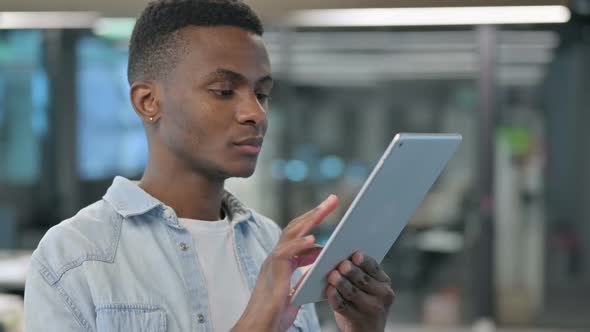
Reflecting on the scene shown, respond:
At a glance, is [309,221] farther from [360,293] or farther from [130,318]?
[130,318]

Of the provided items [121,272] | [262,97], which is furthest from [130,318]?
[262,97]

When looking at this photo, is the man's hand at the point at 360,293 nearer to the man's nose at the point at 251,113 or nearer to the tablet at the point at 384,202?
the tablet at the point at 384,202

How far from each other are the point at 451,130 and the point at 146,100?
4176 mm

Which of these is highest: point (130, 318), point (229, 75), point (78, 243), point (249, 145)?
point (229, 75)

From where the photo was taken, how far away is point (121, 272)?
1203 millimetres

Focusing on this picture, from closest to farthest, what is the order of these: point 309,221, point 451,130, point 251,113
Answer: point 309,221, point 251,113, point 451,130

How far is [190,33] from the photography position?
1.31m

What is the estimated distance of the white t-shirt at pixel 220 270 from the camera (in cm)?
126

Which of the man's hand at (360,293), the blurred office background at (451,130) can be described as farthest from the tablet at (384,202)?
the blurred office background at (451,130)

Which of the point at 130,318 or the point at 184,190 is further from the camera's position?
the point at 184,190

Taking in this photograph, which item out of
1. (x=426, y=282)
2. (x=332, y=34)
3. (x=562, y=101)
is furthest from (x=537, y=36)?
(x=426, y=282)

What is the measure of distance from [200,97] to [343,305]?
38cm

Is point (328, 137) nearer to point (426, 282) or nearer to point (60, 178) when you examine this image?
point (426, 282)

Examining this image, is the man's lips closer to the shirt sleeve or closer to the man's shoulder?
the man's shoulder
